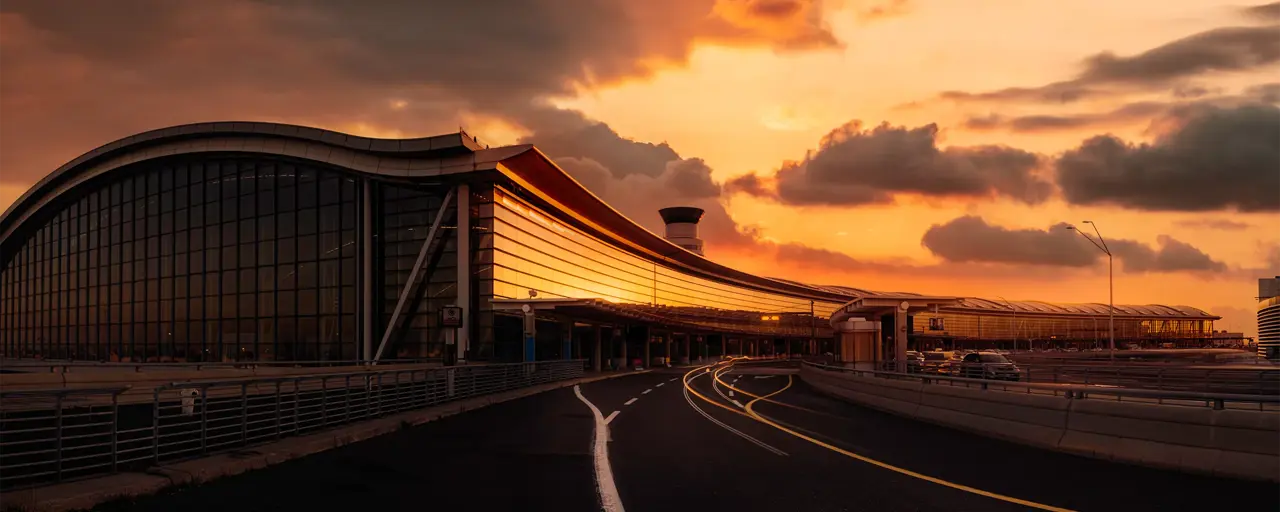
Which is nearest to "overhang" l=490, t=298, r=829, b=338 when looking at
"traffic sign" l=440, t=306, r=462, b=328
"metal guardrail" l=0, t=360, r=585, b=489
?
"traffic sign" l=440, t=306, r=462, b=328

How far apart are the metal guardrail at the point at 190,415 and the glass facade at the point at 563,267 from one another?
1360cm

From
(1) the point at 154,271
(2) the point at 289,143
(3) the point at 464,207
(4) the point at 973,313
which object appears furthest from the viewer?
(4) the point at 973,313

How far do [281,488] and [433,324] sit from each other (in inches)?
1681

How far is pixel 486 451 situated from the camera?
47.1ft

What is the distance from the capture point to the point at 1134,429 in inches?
496

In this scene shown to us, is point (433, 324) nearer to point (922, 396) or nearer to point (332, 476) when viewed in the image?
point (922, 396)

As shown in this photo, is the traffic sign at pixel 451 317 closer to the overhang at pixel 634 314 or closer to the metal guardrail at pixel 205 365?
the overhang at pixel 634 314

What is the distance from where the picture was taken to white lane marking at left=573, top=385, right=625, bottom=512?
915 centimetres

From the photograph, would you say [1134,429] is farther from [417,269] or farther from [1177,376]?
[417,269]

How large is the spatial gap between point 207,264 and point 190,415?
158 feet

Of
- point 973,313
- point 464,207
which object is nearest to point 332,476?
point 464,207

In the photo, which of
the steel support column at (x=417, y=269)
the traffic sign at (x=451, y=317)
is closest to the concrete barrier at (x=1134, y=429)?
the traffic sign at (x=451, y=317)

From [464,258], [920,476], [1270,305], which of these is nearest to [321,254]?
[464,258]

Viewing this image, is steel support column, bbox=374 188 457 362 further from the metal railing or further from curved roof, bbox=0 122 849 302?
the metal railing
